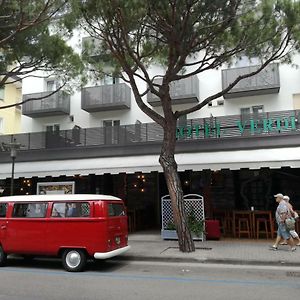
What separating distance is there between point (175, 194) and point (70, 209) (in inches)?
143

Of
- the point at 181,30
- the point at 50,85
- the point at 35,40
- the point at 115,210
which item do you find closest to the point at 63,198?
the point at 115,210

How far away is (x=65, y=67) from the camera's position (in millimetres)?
16344

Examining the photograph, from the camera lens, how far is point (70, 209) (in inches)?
414

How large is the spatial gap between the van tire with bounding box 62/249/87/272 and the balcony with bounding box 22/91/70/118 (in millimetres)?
12371

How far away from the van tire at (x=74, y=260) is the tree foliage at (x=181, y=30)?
3.54 metres

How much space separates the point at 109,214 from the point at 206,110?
10.6 meters

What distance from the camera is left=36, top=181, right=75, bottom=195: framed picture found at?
16.1m

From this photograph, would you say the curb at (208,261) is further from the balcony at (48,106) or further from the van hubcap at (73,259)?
the balcony at (48,106)

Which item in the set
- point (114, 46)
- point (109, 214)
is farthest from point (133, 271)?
point (114, 46)

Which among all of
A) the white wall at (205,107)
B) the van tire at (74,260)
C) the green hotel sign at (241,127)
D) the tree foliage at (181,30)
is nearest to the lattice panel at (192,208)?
the tree foliage at (181,30)

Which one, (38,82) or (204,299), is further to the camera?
(38,82)

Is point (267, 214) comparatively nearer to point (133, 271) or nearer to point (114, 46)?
point (133, 271)

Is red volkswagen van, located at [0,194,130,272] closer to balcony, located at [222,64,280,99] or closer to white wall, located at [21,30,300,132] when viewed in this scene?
white wall, located at [21,30,300,132]

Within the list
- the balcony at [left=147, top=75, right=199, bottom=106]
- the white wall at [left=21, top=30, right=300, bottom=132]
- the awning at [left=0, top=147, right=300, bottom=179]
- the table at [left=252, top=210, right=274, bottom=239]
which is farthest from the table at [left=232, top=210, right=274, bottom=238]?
the balcony at [left=147, top=75, right=199, bottom=106]
